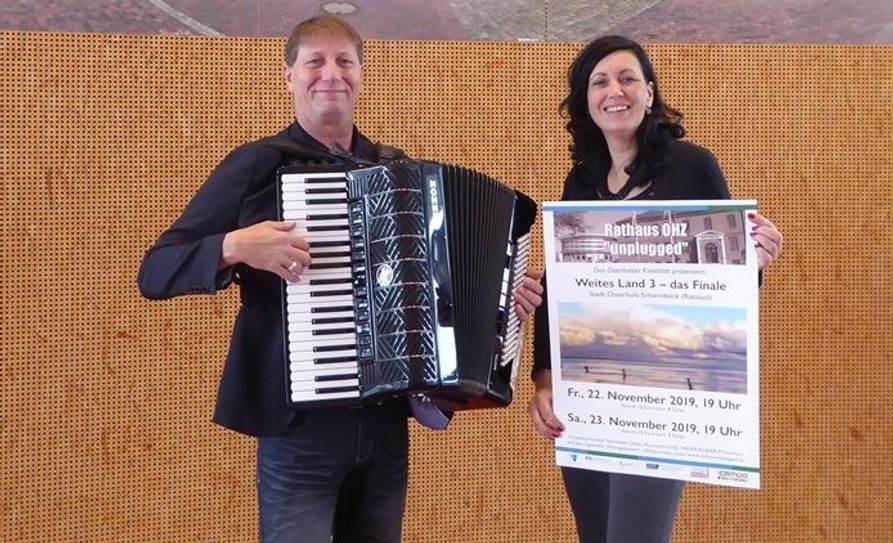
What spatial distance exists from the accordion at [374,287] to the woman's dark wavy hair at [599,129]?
58cm

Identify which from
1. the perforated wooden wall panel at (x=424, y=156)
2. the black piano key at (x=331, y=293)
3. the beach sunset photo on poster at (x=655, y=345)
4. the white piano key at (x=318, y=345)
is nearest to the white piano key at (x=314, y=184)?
the black piano key at (x=331, y=293)

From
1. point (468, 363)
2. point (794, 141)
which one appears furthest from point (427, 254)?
point (794, 141)

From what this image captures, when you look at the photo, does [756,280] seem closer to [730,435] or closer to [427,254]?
[730,435]

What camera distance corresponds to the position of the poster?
6.37ft

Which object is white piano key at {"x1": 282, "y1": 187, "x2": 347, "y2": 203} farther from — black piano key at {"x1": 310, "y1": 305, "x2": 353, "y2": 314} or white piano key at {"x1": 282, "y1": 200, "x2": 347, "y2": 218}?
black piano key at {"x1": 310, "y1": 305, "x2": 353, "y2": 314}

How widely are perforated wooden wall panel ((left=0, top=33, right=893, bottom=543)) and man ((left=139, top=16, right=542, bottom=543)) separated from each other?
150 cm

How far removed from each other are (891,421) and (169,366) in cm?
317

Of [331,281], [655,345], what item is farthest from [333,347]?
[655,345]

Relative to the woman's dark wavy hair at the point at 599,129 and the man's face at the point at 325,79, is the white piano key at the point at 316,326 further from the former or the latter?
the woman's dark wavy hair at the point at 599,129

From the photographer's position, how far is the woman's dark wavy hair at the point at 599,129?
2.19 m

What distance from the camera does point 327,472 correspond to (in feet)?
6.58

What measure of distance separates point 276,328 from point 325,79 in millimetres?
603

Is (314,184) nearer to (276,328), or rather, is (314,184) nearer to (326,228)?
(326,228)

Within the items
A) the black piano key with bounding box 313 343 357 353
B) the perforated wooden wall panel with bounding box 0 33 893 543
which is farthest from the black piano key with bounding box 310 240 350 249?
the perforated wooden wall panel with bounding box 0 33 893 543
